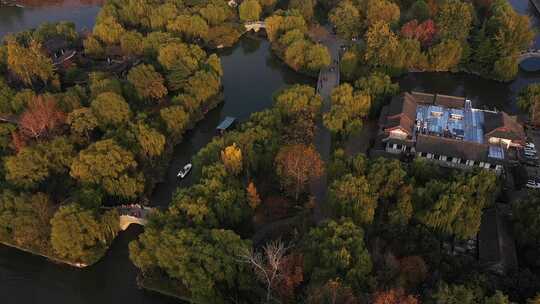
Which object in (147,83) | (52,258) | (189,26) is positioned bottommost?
(52,258)

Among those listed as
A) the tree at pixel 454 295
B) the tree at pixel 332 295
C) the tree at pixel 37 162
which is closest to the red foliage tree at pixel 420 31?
the tree at pixel 454 295

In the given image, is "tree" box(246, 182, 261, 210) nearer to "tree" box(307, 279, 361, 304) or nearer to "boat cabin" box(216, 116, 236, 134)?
"tree" box(307, 279, 361, 304)

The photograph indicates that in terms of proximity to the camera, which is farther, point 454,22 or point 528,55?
point 528,55

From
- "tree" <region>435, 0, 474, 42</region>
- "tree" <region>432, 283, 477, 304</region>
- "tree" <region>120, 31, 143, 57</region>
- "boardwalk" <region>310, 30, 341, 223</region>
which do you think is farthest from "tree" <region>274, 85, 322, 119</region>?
"tree" <region>120, 31, 143, 57</region>

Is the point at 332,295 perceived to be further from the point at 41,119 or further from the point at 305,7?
the point at 305,7

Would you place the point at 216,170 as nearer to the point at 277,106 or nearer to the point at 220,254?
the point at 220,254

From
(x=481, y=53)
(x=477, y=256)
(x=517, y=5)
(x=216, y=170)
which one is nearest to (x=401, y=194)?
(x=477, y=256)

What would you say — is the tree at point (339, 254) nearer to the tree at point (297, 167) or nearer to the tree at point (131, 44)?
the tree at point (297, 167)

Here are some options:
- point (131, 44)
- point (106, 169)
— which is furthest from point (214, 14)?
point (106, 169)
